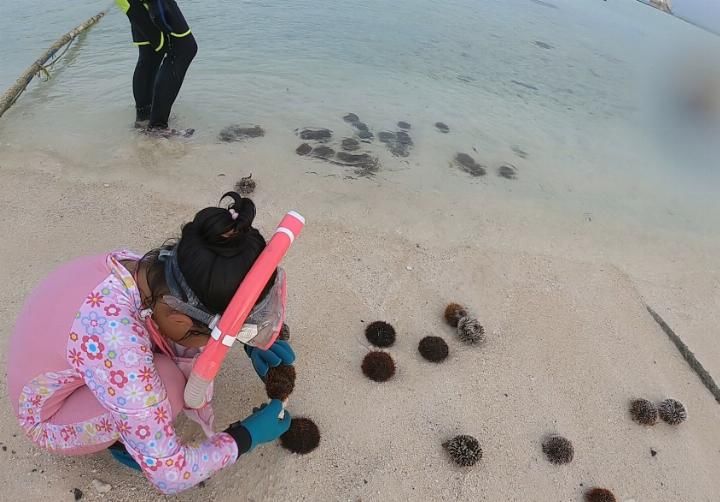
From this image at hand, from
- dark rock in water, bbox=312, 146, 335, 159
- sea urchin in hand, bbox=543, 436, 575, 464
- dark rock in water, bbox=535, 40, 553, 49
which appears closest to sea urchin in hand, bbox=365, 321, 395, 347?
sea urchin in hand, bbox=543, 436, 575, 464

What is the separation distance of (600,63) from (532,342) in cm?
1169

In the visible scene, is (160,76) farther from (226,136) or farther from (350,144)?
(350,144)

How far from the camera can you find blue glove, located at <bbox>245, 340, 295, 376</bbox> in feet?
11.6

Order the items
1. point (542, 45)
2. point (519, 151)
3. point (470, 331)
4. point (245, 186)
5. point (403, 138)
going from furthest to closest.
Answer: point (542, 45), point (519, 151), point (403, 138), point (245, 186), point (470, 331)

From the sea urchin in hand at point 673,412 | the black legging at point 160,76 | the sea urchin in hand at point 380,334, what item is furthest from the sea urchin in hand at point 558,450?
the black legging at point 160,76

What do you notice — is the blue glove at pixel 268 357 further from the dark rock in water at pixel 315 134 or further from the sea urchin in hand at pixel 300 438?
the dark rock in water at pixel 315 134

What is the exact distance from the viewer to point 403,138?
26.3ft

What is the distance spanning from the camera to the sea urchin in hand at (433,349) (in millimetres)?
4238

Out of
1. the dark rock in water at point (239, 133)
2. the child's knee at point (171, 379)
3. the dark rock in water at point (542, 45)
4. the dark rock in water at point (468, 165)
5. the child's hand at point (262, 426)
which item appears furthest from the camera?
the dark rock in water at point (542, 45)

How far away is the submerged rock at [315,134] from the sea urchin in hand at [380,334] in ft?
13.3

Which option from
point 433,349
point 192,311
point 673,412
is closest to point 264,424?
point 192,311

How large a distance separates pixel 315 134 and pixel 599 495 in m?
6.03

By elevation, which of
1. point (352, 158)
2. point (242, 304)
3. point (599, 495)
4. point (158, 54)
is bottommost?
point (599, 495)

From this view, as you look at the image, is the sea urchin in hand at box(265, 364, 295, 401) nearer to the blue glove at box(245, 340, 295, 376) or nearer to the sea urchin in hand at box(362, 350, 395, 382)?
the blue glove at box(245, 340, 295, 376)
